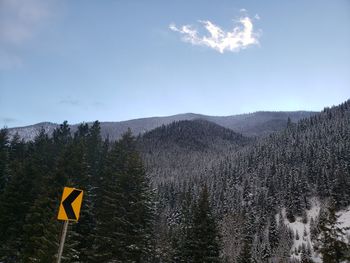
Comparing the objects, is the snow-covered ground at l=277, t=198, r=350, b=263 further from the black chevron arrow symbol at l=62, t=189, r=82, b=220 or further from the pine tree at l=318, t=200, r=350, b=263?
the black chevron arrow symbol at l=62, t=189, r=82, b=220

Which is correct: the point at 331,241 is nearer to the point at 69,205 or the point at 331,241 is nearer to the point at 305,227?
the point at 69,205

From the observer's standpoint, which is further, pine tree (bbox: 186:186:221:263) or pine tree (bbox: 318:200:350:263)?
pine tree (bbox: 186:186:221:263)

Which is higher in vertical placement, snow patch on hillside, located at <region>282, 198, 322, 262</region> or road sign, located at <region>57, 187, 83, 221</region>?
road sign, located at <region>57, 187, 83, 221</region>

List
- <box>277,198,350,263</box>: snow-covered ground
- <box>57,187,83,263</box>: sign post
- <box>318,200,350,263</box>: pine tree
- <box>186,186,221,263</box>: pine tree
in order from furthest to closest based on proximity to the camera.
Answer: <box>277,198,350,263</box>: snow-covered ground
<box>186,186,221,263</box>: pine tree
<box>318,200,350,263</box>: pine tree
<box>57,187,83,263</box>: sign post

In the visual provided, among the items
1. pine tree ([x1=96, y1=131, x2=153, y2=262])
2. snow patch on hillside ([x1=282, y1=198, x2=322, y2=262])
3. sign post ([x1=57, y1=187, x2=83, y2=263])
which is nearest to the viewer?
sign post ([x1=57, y1=187, x2=83, y2=263])

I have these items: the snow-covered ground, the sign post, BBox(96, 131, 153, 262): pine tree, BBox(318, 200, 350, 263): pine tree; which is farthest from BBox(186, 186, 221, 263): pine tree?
the snow-covered ground

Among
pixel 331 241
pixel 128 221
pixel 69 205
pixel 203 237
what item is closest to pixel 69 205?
pixel 69 205

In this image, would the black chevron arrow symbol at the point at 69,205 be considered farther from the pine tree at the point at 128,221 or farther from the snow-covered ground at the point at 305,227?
the snow-covered ground at the point at 305,227

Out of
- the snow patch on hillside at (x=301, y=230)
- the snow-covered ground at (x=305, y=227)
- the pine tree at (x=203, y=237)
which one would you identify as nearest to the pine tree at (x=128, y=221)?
the pine tree at (x=203, y=237)

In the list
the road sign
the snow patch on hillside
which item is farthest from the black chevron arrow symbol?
the snow patch on hillside

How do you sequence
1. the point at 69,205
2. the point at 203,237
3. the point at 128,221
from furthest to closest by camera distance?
the point at 203,237 → the point at 128,221 → the point at 69,205

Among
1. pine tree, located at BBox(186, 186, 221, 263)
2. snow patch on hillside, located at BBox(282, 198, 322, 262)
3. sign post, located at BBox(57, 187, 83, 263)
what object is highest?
sign post, located at BBox(57, 187, 83, 263)

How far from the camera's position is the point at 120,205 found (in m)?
28.2

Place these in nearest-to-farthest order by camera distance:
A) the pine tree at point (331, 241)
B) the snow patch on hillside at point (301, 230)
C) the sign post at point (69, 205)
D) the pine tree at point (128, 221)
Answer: the sign post at point (69, 205) → the pine tree at point (331, 241) → the pine tree at point (128, 221) → the snow patch on hillside at point (301, 230)
